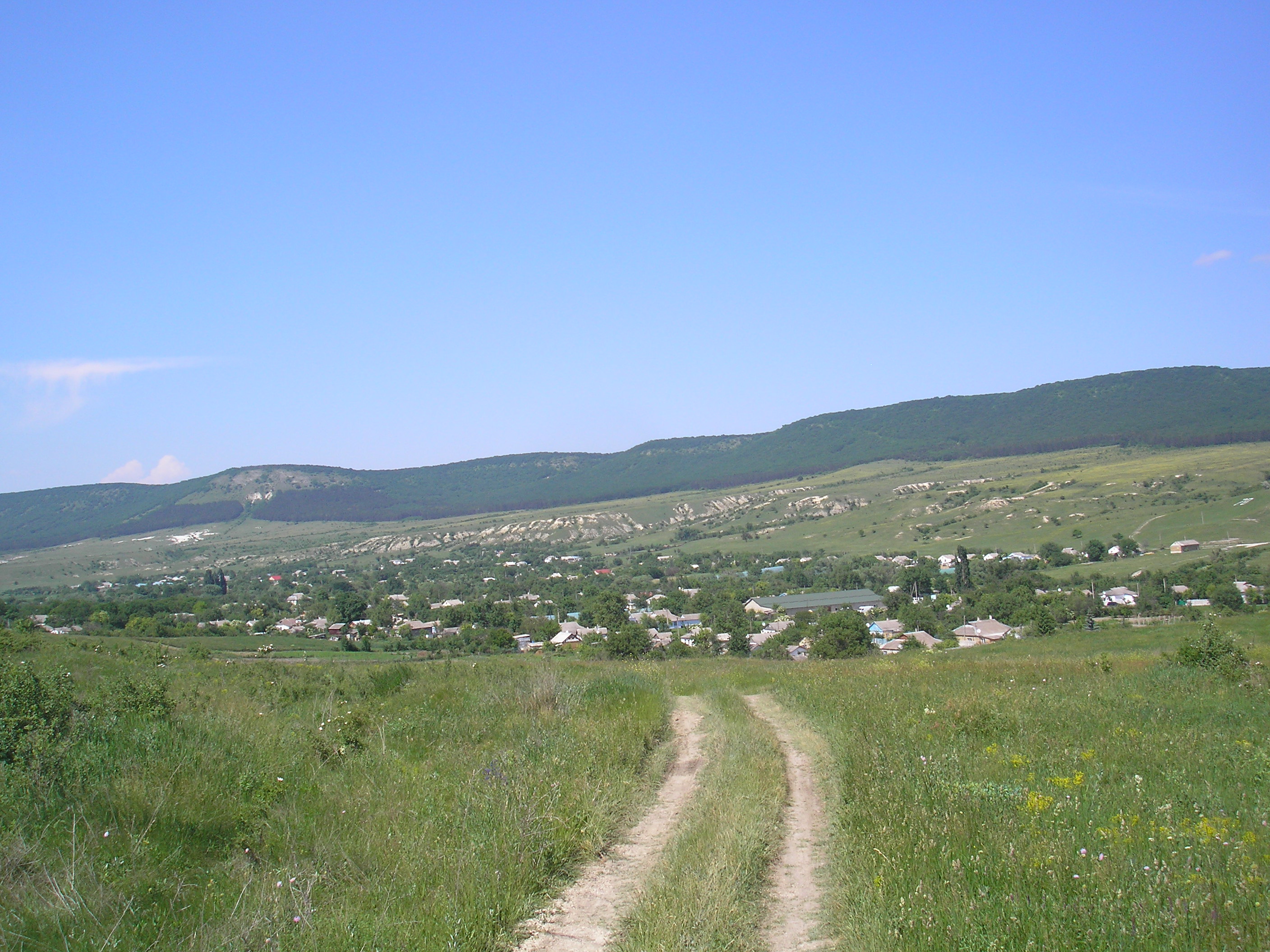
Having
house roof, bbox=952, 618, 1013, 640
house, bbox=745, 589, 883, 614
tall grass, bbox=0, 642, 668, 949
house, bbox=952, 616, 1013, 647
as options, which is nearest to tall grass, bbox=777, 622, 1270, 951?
tall grass, bbox=0, 642, 668, 949

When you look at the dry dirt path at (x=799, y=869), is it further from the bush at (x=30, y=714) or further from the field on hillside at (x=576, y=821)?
the bush at (x=30, y=714)

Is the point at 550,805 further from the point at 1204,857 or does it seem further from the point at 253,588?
the point at 253,588

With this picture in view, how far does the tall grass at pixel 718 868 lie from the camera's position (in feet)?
15.7

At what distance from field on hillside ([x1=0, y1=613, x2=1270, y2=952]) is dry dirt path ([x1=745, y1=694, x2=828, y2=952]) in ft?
0.47

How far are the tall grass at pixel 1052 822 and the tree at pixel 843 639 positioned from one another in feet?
72.5

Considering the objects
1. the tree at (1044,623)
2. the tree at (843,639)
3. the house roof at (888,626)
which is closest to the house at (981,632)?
the tree at (1044,623)

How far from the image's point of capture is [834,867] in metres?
5.81

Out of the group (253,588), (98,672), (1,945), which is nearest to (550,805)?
(1,945)

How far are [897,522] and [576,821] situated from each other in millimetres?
129293

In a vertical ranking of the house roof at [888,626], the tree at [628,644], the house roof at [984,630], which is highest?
the tree at [628,644]

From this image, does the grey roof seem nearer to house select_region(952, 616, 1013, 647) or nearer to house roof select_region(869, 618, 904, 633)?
house roof select_region(869, 618, 904, 633)

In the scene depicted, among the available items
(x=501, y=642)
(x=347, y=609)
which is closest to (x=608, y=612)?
(x=501, y=642)

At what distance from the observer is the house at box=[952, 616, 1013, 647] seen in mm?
43594

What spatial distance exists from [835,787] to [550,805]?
9.69ft
